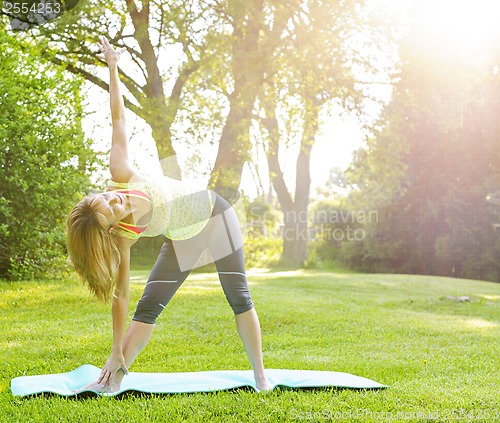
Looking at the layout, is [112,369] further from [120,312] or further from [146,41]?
[146,41]

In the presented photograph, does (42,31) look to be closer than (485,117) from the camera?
Yes

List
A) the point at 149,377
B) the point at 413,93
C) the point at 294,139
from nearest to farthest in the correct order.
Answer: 1. the point at 149,377
2. the point at 413,93
3. the point at 294,139

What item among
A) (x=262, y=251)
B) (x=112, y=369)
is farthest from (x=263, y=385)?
(x=262, y=251)

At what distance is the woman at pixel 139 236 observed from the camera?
9.52 feet

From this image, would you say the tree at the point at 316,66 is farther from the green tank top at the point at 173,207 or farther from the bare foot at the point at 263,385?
the bare foot at the point at 263,385

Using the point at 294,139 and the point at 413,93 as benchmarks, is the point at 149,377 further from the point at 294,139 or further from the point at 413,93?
the point at 294,139

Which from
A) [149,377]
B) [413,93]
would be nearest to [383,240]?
[413,93]

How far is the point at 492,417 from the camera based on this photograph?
10.4ft

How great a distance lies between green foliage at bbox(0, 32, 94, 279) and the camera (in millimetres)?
8555

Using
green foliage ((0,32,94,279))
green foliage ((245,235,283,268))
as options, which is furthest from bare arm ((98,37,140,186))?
green foliage ((245,235,283,268))

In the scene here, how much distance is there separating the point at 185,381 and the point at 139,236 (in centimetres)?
114

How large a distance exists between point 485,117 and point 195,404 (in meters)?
18.2

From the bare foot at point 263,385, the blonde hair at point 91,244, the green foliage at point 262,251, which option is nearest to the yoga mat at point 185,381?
the bare foot at point 263,385

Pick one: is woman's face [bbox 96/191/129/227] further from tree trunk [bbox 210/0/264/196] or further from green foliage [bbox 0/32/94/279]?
tree trunk [bbox 210/0/264/196]
